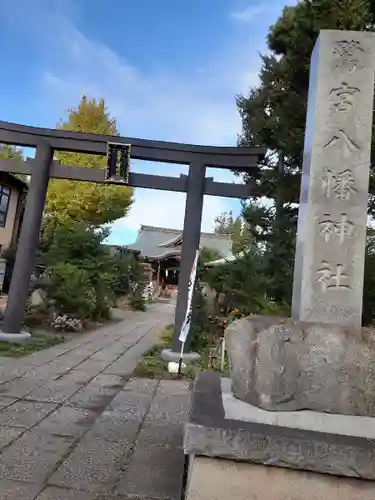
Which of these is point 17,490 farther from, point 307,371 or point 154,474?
point 307,371

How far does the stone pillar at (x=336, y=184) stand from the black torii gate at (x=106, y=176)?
487 centimetres

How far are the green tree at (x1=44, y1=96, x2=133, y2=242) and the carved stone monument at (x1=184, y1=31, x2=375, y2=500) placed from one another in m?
17.4

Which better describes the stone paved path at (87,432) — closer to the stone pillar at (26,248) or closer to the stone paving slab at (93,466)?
the stone paving slab at (93,466)

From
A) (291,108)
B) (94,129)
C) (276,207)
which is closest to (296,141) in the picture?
(291,108)

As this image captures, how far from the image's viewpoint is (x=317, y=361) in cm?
257

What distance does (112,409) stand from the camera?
462 centimetres

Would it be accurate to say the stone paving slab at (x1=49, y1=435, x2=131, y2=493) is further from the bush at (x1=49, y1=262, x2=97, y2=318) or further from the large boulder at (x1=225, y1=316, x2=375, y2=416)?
the bush at (x1=49, y1=262, x2=97, y2=318)

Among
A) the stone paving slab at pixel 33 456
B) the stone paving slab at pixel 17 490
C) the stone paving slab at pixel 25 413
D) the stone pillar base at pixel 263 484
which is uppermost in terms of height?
the stone pillar base at pixel 263 484

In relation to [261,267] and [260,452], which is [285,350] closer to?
[260,452]

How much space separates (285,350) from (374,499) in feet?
2.93

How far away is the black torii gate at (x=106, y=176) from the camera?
27.0 feet

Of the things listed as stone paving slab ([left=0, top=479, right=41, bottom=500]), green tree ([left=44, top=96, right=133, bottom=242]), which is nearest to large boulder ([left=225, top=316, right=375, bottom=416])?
stone paving slab ([left=0, top=479, right=41, bottom=500])

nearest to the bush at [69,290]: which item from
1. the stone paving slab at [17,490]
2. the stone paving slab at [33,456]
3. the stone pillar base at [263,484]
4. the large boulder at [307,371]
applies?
the stone paving slab at [33,456]

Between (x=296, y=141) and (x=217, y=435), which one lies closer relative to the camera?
(x=217, y=435)
